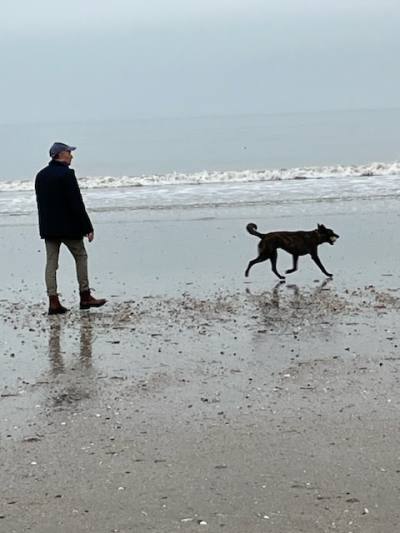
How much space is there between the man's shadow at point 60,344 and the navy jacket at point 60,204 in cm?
101

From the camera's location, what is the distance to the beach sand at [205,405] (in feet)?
13.4

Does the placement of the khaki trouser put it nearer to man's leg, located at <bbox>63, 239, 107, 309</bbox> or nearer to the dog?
man's leg, located at <bbox>63, 239, 107, 309</bbox>

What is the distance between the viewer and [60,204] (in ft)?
29.7

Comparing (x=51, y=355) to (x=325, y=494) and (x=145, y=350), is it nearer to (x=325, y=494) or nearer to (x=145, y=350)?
(x=145, y=350)

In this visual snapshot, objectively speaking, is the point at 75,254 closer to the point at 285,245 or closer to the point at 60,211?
the point at 60,211

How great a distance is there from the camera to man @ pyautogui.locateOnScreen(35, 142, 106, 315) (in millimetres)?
8977

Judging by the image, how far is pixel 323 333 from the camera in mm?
7543

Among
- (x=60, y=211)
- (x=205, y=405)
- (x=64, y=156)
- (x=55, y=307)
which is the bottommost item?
(x=205, y=405)

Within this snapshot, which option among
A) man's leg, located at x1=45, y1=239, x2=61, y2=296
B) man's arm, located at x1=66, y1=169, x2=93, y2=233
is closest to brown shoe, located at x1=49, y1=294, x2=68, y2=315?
man's leg, located at x1=45, y1=239, x2=61, y2=296

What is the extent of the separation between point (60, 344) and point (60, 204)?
2046 mm

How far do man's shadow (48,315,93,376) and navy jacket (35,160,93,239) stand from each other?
101 cm

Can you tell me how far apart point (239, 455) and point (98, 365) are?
231 centimetres

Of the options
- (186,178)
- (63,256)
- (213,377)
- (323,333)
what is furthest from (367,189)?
(213,377)

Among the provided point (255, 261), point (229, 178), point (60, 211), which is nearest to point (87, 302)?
point (60, 211)
